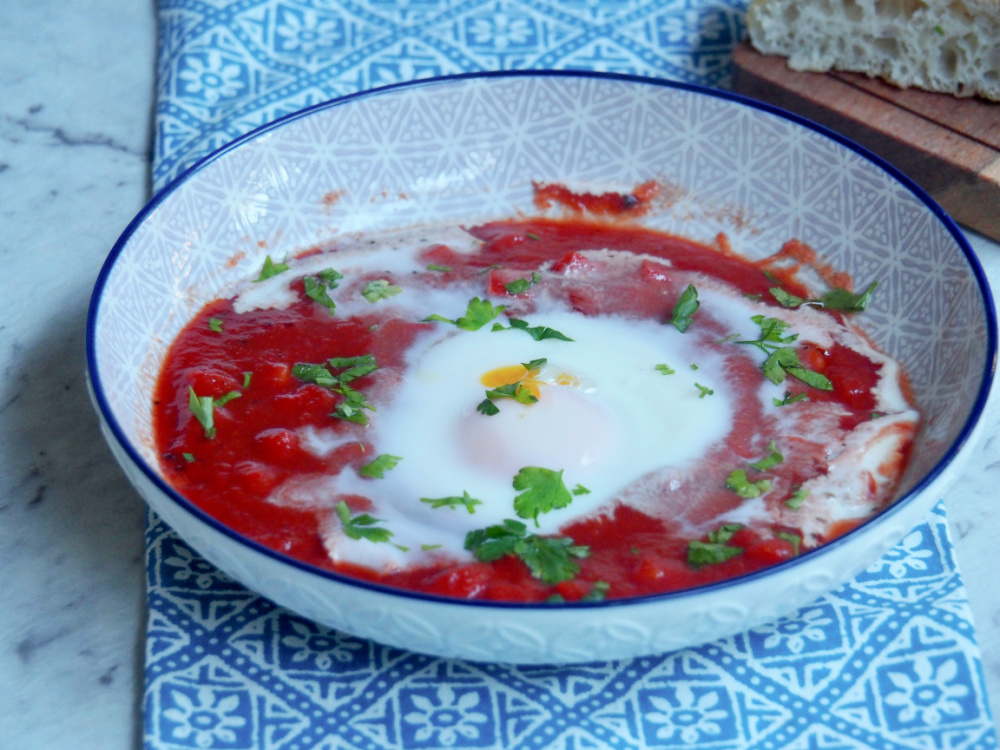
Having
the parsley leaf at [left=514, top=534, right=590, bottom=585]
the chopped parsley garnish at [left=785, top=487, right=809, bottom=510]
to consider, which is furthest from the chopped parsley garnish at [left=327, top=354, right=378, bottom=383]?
the chopped parsley garnish at [left=785, top=487, right=809, bottom=510]

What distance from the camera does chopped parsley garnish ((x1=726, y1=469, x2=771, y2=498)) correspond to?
2.80 meters

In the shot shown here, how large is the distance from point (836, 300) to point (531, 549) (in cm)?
161

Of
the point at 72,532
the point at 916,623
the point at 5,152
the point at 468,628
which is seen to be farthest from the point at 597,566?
the point at 5,152

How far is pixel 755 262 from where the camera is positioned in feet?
12.8

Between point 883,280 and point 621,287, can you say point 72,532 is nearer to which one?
point 621,287

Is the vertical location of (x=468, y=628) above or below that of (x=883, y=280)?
below

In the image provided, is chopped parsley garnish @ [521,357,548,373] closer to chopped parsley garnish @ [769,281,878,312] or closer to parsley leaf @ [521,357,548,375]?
parsley leaf @ [521,357,548,375]

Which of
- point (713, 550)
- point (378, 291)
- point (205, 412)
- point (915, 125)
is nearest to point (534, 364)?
point (378, 291)

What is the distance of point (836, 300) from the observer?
3635 millimetres

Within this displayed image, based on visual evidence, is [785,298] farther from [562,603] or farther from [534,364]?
[562,603]

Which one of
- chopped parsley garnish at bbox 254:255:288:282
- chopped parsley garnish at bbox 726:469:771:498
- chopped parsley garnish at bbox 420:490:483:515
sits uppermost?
chopped parsley garnish at bbox 726:469:771:498

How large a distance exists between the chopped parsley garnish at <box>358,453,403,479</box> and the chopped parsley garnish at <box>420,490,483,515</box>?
0.16 m

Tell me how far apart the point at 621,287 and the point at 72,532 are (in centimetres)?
181

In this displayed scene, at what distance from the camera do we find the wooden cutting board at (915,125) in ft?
13.5
